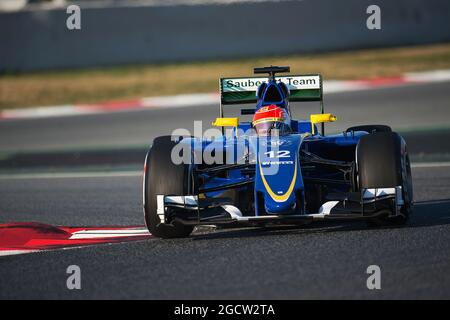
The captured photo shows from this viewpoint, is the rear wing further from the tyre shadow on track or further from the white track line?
the white track line

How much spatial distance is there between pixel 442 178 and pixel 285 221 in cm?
481

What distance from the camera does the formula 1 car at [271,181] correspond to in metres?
8.45

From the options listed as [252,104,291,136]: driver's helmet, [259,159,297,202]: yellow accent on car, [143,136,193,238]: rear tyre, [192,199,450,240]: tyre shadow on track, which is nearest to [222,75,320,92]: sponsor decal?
[252,104,291,136]: driver's helmet

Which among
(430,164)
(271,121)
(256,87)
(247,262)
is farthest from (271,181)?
(430,164)

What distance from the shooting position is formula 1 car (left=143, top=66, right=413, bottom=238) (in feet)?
A: 27.7

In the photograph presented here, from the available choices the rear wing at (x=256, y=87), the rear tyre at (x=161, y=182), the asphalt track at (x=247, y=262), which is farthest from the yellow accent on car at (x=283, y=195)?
the rear wing at (x=256, y=87)

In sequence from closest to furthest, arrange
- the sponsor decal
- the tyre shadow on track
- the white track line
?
the tyre shadow on track
the sponsor decal
the white track line

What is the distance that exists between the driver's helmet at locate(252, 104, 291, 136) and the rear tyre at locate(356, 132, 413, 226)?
1.15m

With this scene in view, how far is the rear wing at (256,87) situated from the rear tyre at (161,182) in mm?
2388

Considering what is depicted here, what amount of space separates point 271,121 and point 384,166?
62.0 inches

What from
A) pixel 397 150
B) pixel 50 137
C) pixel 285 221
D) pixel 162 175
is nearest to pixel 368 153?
pixel 397 150

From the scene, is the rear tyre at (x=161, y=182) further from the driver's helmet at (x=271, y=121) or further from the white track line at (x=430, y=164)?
the white track line at (x=430, y=164)

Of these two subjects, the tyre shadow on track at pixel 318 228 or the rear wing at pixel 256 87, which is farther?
the rear wing at pixel 256 87
